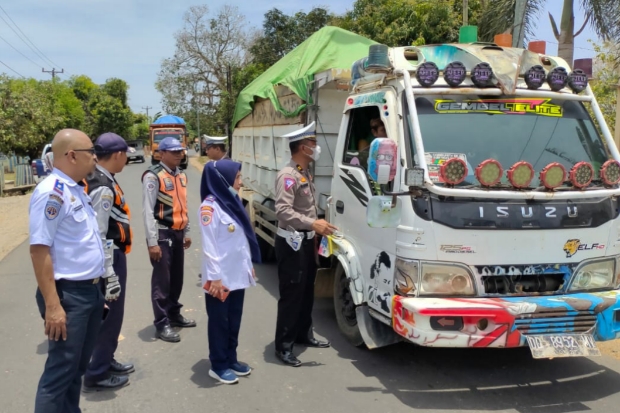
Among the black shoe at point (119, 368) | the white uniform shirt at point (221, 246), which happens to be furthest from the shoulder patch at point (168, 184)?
the black shoe at point (119, 368)

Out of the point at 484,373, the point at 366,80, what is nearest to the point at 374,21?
the point at 366,80

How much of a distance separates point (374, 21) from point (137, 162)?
27407mm

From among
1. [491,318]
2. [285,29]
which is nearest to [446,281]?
[491,318]

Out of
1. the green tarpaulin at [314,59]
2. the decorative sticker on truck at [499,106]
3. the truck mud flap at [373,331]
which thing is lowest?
the truck mud flap at [373,331]

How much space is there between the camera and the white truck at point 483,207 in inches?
143

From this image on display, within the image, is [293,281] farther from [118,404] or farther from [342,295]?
[118,404]

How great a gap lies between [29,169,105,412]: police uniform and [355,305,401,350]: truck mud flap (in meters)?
2.14

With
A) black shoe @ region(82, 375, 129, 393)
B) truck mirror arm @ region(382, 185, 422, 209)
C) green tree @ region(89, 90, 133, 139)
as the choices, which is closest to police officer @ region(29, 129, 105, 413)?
black shoe @ region(82, 375, 129, 393)

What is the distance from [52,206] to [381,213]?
2.04 meters

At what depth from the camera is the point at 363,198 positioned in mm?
4395

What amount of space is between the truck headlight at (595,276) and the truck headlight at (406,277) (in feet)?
3.80

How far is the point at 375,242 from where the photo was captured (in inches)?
165

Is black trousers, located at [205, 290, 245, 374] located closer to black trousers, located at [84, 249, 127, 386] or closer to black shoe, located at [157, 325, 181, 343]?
black trousers, located at [84, 249, 127, 386]

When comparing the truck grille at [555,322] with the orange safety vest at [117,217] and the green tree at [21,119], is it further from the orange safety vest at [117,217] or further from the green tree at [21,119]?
the green tree at [21,119]
